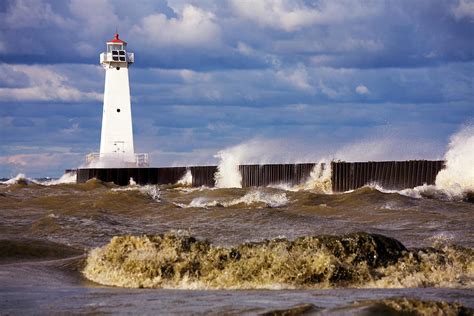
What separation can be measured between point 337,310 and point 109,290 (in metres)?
2.50

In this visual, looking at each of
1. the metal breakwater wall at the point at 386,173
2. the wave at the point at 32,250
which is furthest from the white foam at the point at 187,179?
the wave at the point at 32,250

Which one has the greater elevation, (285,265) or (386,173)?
(386,173)

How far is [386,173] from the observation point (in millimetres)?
23141

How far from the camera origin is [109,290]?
713 centimetres

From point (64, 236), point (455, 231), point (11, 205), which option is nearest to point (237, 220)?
point (64, 236)

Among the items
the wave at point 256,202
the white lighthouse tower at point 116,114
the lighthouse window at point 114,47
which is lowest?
the wave at point 256,202

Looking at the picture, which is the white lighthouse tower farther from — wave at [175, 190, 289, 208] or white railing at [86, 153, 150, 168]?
wave at [175, 190, 289, 208]

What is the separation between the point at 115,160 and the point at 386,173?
62.8ft

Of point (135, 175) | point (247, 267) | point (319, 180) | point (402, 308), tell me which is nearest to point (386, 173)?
point (319, 180)

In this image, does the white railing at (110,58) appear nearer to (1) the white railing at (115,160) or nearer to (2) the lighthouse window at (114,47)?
(2) the lighthouse window at (114,47)

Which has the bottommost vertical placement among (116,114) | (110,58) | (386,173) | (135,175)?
(386,173)

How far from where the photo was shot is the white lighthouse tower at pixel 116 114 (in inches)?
1535

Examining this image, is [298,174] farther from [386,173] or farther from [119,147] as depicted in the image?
→ [119,147]

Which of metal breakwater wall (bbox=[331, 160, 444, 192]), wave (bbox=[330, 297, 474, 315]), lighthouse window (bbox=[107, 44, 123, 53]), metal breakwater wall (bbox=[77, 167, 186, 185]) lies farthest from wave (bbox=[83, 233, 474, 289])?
lighthouse window (bbox=[107, 44, 123, 53])
